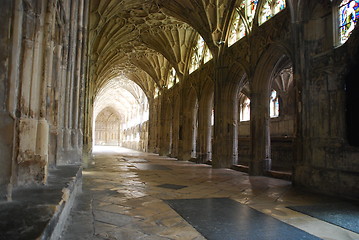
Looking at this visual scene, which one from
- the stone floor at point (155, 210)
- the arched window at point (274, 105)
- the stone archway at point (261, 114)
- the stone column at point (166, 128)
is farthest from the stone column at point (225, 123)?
the stone column at point (166, 128)

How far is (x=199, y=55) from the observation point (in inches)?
654

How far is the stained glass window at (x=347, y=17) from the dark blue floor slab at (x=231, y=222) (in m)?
4.81

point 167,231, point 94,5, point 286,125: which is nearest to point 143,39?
point 94,5

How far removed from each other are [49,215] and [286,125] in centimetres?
1863

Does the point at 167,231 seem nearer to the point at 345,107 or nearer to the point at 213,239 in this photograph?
the point at 213,239

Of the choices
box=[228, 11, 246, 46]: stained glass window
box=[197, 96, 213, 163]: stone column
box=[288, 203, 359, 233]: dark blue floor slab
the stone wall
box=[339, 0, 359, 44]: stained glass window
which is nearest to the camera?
the stone wall

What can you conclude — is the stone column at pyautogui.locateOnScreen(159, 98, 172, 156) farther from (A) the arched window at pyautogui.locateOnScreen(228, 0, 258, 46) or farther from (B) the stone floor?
(B) the stone floor

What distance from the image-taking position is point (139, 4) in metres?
15.1

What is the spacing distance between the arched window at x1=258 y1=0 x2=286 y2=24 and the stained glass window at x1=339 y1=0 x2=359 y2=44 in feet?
7.93

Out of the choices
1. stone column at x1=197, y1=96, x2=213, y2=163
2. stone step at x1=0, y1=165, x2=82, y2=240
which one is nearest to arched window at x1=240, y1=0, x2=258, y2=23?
stone column at x1=197, y1=96, x2=213, y2=163

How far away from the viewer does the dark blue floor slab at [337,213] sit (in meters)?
3.83

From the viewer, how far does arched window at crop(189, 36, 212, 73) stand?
15516 millimetres

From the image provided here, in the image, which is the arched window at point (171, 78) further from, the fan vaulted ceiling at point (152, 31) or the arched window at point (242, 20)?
the arched window at point (242, 20)

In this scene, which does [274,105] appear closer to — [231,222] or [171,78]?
[171,78]
